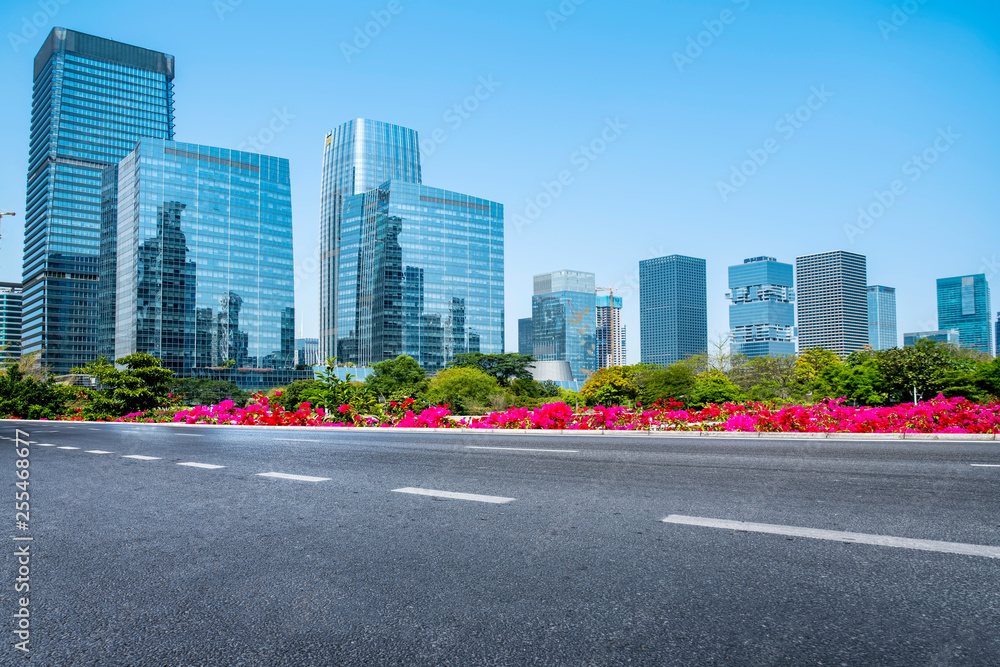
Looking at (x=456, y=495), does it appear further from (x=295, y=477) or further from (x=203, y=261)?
(x=203, y=261)

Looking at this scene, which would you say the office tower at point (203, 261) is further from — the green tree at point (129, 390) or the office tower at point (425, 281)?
the green tree at point (129, 390)

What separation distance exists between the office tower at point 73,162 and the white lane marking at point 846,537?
191366mm

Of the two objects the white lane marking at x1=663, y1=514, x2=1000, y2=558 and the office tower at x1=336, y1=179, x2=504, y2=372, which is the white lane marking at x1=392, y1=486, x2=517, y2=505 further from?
the office tower at x1=336, y1=179, x2=504, y2=372

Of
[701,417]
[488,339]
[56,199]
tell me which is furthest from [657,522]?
[56,199]

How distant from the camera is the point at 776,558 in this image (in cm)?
369

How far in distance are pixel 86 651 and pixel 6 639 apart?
428mm

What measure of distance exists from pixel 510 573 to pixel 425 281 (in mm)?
183088

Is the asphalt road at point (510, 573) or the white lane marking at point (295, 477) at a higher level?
the asphalt road at point (510, 573)

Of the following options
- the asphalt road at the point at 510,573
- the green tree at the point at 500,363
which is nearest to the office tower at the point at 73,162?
the green tree at the point at 500,363

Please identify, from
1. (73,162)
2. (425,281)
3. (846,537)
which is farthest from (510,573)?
(73,162)

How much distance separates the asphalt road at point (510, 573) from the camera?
8.29 ft

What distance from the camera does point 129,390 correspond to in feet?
92.5

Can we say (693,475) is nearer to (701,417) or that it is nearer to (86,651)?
(86,651)

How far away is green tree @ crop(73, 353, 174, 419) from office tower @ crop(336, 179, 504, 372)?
151m
